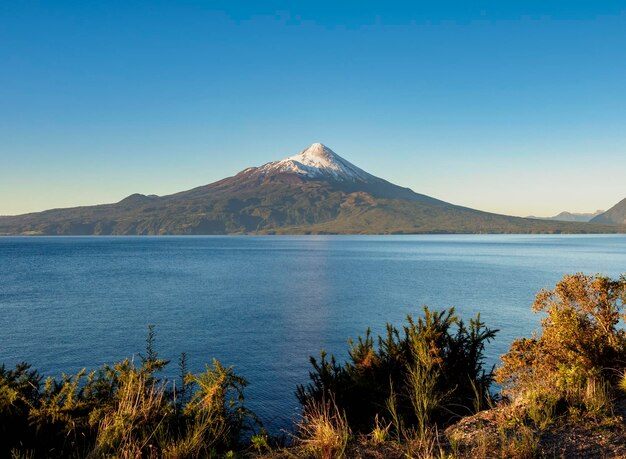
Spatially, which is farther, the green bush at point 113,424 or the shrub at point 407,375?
the shrub at point 407,375

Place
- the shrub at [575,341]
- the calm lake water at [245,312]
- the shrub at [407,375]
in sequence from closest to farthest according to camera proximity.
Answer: the shrub at [407,375], the shrub at [575,341], the calm lake water at [245,312]

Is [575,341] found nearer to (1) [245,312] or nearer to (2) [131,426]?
(2) [131,426]

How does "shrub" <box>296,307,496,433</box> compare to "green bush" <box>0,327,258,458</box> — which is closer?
"green bush" <box>0,327,258,458</box>

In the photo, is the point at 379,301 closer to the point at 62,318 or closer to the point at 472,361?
the point at 62,318

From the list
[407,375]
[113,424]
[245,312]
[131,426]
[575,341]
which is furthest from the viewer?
[245,312]

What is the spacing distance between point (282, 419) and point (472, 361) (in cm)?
1365

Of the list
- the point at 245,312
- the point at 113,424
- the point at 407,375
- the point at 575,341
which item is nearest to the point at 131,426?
the point at 113,424

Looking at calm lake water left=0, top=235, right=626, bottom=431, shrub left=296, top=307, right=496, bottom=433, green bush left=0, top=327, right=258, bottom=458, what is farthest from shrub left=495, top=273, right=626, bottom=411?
calm lake water left=0, top=235, right=626, bottom=431

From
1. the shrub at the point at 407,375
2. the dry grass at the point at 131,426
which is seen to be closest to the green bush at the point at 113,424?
the dry grass at the point at 131,426

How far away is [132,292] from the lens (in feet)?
257

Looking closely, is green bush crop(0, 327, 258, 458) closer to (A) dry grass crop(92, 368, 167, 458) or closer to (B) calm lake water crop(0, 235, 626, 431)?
(A) dry grass crop(92, 368, 167, 458)

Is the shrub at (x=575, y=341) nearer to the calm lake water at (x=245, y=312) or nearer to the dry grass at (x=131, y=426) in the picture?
the dry grass at (x=131, y=426)

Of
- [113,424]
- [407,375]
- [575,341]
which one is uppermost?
[575,341]

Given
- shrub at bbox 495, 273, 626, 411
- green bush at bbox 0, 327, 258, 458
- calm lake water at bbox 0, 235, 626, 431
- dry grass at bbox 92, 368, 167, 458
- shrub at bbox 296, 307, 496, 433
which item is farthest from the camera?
calm lake water at bbox 0, 235, 626, 431
